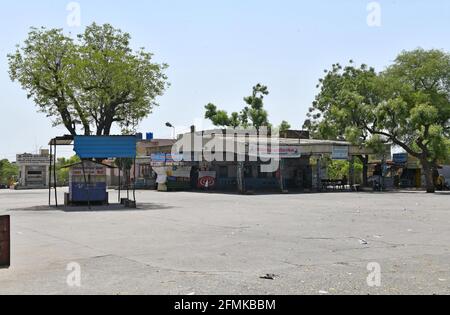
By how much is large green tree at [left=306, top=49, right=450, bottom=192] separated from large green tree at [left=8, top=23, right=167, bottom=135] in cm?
2400

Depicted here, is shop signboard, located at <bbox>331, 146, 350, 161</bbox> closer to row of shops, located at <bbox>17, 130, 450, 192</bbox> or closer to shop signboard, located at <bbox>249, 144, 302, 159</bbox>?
row of shops, located at <bbox>17, 130, 450, 192</bbox>

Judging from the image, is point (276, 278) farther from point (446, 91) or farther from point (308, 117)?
point (308, 117)

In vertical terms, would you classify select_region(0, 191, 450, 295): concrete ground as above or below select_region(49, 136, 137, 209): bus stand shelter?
below

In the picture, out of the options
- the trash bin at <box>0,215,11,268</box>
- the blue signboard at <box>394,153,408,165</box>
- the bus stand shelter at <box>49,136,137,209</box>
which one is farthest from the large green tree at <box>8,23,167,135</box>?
the blue signboard at <box>394,153,408,165</box>

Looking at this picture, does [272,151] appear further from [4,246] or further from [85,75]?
[4,246]

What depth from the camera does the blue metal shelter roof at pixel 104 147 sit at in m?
26.0

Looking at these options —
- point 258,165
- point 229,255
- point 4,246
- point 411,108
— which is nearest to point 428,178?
point 411,108

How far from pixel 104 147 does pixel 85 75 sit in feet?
15.4

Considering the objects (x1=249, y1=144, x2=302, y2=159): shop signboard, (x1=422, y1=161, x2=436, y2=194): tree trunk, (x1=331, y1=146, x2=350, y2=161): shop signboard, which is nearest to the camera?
(x1=249, y1=144, x2=302, y2=159): shop signboard

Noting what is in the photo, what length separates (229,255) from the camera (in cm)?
1103

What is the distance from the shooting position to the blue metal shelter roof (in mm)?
26031

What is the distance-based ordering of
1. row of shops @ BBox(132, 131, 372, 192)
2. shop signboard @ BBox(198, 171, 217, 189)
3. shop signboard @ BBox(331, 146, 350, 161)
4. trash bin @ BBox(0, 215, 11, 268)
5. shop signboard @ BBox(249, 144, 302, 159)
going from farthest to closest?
shop signboard @ BBox(198, 171, 217, 189) → row of shops @ BBox(132, 131, 372, 192) → shop signboard @ BBox(331, 146, 350, 161) → shop signboard @ BBox(249, 144, 302, 159) → trash bin @ BBox(0, 215, 11, 268)

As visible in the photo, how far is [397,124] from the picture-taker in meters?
47.4
